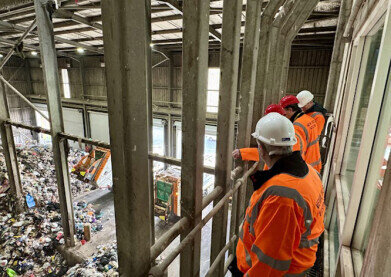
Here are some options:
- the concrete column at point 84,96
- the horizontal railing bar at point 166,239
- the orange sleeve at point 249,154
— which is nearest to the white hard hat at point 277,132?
the orange sleeve at point 249,154

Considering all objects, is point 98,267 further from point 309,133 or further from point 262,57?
A: point 262,57

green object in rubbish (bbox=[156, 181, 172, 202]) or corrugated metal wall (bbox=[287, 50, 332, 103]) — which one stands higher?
corrugated metal wall (bbox=[287, 50, 332, 103])

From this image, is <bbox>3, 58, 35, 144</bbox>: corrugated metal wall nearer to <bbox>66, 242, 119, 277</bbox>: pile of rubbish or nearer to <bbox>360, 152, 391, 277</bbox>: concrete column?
<bbox>66, 242, 119, 277</bbox>: pile of rubbish

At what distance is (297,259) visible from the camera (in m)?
1.73

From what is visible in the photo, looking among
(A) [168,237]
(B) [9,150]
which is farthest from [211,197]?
(B) [9,150]

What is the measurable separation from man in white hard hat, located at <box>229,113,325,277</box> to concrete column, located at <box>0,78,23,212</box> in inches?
250

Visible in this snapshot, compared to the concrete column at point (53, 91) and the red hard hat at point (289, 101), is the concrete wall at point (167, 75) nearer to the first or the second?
the red hard hat at point (289, 101)

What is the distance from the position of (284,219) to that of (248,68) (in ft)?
5.83

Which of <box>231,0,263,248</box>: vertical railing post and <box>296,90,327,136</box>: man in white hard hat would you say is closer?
<box>231,0,263,248</box>: vertical railing post

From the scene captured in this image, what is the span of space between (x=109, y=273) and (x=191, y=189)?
4.90 meters

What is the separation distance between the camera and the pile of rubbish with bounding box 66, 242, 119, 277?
16.7 feet

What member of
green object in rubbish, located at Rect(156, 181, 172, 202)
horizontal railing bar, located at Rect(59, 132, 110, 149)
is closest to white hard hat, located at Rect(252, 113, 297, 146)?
horizontal railing bar, located at Rect(59, 132, 110, 149)

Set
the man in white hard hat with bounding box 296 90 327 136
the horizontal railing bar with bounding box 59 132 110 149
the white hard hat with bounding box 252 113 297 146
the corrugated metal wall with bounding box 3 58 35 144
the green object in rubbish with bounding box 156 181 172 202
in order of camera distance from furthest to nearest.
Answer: the corrugated metal wall with bounding box 3 58 35 144 → the green object in rubbish with bounding box 156 181 172 202 → the man in white hard hat with bounding box 296 90 327 136 → the horizontal railing bar with bounding box 59 132 110 149 → the white hard hat with bounding box 252 113 297 146

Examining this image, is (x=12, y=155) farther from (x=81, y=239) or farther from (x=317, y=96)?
(x=317, y=96)
